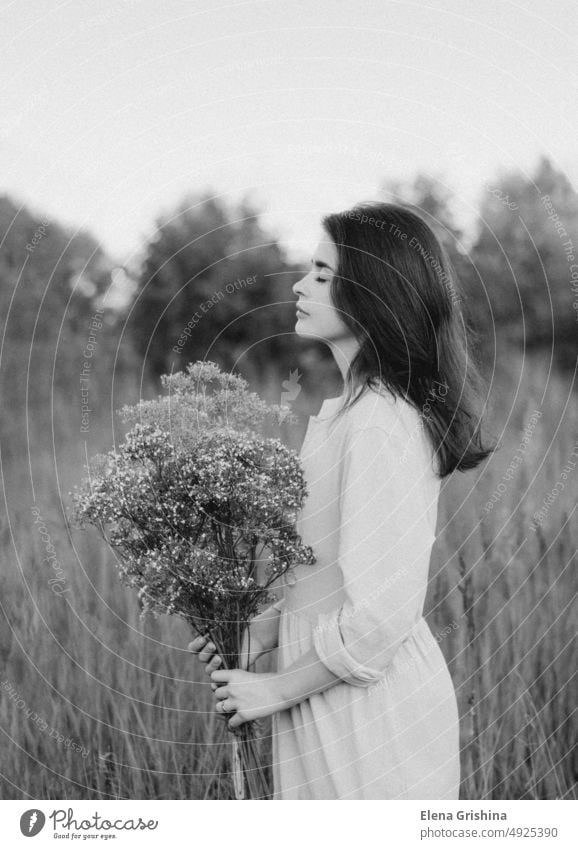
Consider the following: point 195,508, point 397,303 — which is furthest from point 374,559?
point 397,303

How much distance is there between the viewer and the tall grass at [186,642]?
→ 89.4 inches

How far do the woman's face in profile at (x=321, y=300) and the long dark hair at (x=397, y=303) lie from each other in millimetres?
15

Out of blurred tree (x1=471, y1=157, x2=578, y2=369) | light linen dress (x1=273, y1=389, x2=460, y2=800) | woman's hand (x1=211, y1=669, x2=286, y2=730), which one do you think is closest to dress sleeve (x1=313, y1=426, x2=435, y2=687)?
light linen dress (x1=273, y1=389, x2=460, y2=800)

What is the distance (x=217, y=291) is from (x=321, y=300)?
1.67ft

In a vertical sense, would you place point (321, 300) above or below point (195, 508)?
above

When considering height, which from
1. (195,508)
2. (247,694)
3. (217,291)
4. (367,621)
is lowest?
(247,694)

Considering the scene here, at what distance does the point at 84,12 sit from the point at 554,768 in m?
2.11

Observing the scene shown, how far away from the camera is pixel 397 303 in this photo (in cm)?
179

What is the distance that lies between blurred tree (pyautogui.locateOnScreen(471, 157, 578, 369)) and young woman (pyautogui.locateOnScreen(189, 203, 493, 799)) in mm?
495

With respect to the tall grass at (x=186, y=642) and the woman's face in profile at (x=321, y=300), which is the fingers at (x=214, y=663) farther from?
the woman's face in profile at (x=321, y=300)

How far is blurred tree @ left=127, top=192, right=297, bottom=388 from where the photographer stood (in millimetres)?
2271

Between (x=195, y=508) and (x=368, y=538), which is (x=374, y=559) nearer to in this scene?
(x=368, y=538)
